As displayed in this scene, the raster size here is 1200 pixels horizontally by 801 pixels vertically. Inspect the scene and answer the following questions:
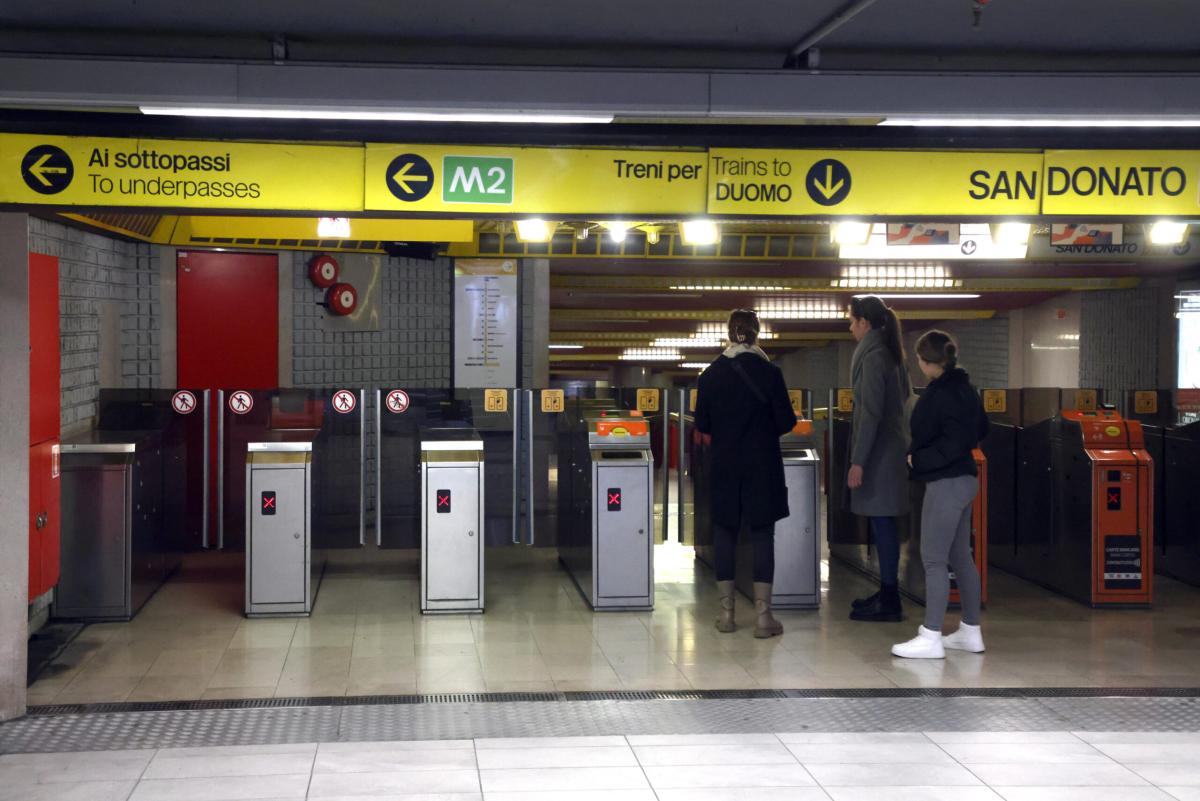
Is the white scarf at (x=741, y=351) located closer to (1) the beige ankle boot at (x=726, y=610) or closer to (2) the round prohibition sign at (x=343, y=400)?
(1) the beige ankle boot at (x=726, y=610)

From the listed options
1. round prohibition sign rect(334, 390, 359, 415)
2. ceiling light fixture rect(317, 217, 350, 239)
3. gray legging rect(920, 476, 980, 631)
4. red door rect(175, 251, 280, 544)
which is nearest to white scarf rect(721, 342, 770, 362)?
gray legging rect(920, 476, 980, 631)

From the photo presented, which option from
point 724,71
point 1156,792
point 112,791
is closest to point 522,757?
point 112,791

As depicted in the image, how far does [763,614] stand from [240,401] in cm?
447

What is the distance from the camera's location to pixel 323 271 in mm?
10695

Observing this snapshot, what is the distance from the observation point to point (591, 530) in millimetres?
7770

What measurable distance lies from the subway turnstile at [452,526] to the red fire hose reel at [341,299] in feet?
11.2

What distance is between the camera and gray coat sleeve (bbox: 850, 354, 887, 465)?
283 inches

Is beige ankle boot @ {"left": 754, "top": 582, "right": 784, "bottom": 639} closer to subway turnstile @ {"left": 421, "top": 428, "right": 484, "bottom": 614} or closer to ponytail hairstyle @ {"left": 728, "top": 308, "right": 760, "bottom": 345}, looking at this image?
ponytail hairstyle @ {"left": 728, "top": 308, "right": 760, "bottom": 345}

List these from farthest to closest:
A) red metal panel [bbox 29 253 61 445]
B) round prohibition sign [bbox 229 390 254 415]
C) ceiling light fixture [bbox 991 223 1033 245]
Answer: round prohibition sign [bbox 229 390 254 415]
ceiling light fixture [bbox 991 223 1033 245]
red metal panel [bbox 29 253 61 445]

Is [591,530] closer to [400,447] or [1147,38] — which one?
[400,447]

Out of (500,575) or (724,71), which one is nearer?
(724,71)

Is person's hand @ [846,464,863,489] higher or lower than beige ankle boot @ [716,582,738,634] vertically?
higher

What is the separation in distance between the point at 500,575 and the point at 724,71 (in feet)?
15.9

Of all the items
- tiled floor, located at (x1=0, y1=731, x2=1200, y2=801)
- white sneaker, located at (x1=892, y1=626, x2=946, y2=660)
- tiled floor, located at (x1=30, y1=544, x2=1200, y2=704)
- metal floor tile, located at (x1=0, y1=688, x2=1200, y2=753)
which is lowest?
tiled floor, located at (x1=0, y1=731, x2=1200, y2=801)
